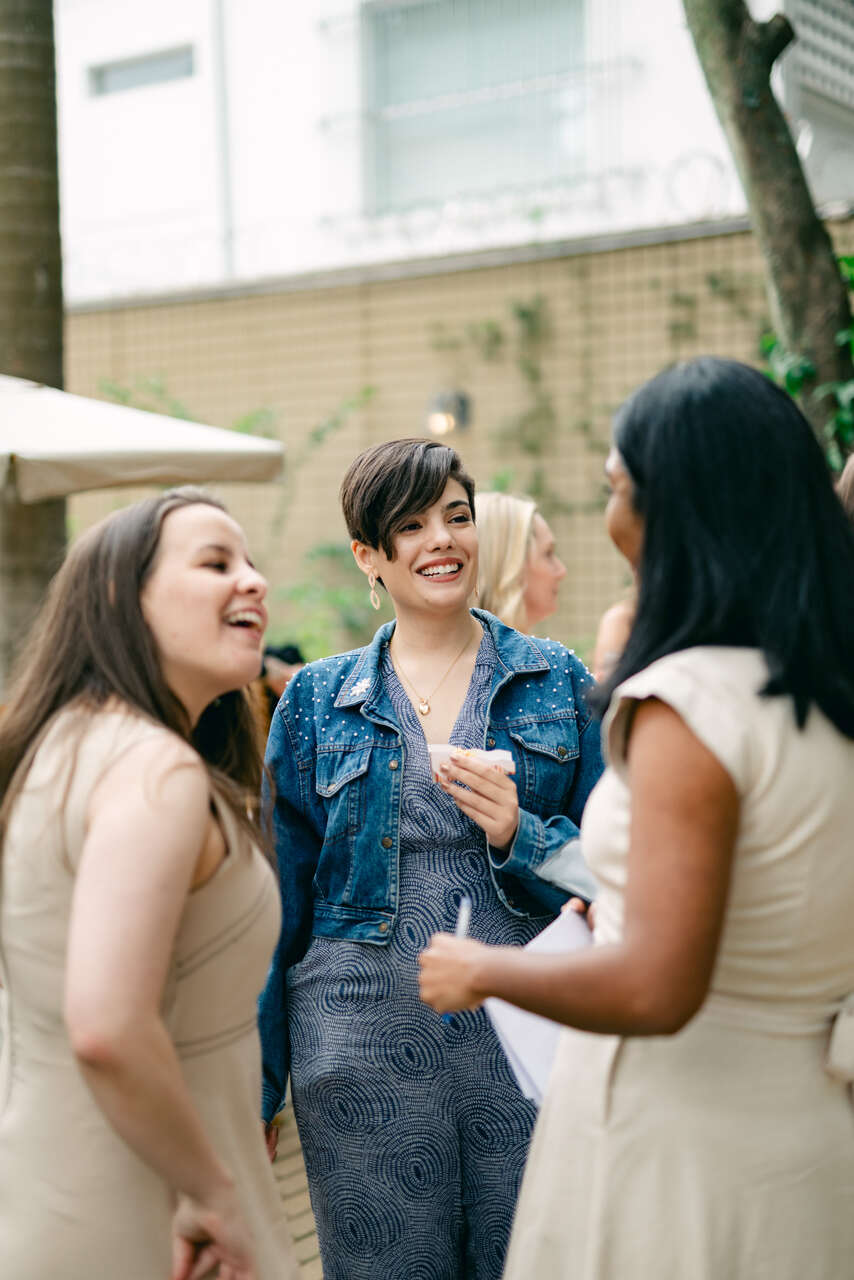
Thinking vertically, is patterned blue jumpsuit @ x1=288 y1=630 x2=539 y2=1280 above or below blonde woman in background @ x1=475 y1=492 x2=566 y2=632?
below

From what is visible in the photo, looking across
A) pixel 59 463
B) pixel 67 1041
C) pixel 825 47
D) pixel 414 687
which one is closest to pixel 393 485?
pixel 414 687

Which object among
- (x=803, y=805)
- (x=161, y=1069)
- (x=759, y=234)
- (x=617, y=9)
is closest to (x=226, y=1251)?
(x=161, y=1069)

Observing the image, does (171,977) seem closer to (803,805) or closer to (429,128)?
(803,805)

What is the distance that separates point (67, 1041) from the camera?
1.46 meters

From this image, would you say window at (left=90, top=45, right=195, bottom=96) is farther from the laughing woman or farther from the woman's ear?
the laughing woman

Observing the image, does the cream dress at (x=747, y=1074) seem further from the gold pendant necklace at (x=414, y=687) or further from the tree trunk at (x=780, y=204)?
the tree trunk at (x=780, y=204)

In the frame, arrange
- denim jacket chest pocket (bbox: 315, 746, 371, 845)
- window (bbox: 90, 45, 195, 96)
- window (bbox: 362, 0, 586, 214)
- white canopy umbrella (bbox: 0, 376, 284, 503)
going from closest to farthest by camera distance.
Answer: denim jacket chest pocket (bbox: 315, 746, 371, 845), white canopy umbrella (bbox: 0, 376, 284, 503), window (bbox: 362, 0, 586, 214), window (bbox: 90, 45, 195, 96)

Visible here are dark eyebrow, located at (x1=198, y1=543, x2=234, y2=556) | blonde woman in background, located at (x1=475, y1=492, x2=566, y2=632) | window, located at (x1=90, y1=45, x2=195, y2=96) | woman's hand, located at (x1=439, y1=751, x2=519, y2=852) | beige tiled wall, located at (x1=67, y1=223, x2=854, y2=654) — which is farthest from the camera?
window, located at (x1=90, y1=45, x2=195, y2=96)

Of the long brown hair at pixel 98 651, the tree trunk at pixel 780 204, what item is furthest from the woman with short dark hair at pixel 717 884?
the tree trunk at pixel 780 204

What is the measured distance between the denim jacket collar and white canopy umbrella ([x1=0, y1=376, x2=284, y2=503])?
1.92 meters

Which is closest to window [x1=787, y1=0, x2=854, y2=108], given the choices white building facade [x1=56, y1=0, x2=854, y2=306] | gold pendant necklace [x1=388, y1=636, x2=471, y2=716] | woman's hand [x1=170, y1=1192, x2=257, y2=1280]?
white building facade [x1=56, y1=0, x2=854, y2=306]

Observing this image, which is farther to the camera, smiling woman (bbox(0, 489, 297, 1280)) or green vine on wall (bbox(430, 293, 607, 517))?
green vine on wall (bbox(430, 293, 607, 517))

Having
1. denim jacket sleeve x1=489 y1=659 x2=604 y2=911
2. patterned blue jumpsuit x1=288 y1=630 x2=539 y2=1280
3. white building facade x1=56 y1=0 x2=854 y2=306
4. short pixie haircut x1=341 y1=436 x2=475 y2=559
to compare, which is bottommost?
patterned blue jumpsuit x1=288 y1=630 x2=539 y2=1280

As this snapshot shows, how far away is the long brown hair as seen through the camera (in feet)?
5.01
